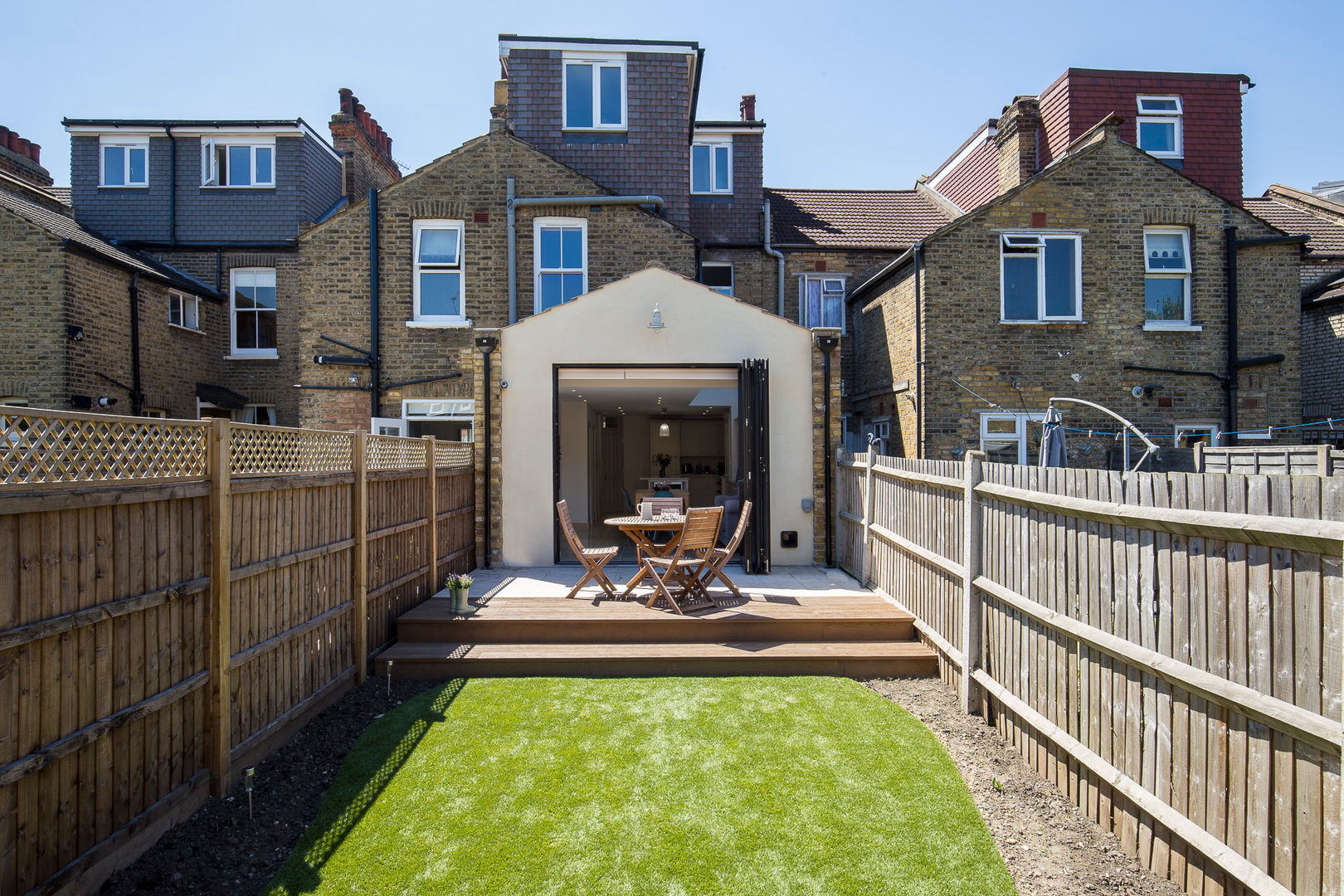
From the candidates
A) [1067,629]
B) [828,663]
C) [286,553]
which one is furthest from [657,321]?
[1067,629]

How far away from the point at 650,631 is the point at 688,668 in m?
0.65

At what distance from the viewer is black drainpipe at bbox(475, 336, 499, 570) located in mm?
9617

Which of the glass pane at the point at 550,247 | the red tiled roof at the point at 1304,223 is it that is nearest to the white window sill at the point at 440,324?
the glass pane at the point at 550,247

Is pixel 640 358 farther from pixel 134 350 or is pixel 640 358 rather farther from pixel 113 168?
pixel 113 168

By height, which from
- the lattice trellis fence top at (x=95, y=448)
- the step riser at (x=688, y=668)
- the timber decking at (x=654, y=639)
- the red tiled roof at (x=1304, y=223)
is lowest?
the step riser at (x=688, y=668)

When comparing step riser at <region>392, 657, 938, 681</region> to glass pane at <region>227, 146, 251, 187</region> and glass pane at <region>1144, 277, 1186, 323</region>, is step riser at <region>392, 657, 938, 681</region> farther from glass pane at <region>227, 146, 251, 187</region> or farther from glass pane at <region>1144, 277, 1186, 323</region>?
glass pane at <region>227, 146, 251, 187</region>

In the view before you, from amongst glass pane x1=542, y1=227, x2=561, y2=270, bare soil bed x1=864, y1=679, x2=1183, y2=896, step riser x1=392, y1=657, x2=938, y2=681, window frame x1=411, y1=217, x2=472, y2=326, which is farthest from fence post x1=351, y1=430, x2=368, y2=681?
glass pane x1=542, y1=227, x2=561, y2=270

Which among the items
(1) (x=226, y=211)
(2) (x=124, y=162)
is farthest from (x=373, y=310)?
(2) (x=124, y=162)

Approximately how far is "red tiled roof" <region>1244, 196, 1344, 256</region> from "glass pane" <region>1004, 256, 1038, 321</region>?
613 cm

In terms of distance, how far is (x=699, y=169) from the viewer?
1602cm

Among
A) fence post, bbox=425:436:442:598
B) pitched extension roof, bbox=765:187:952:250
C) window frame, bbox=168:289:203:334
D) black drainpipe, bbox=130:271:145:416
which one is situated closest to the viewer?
fence post, bbox=425:436:442:598

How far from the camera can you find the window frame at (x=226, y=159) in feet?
52.1

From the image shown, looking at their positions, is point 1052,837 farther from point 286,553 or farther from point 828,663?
point 286,553

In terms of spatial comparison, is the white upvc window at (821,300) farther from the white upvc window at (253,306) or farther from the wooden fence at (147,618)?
the white upvc window at (253,306)
